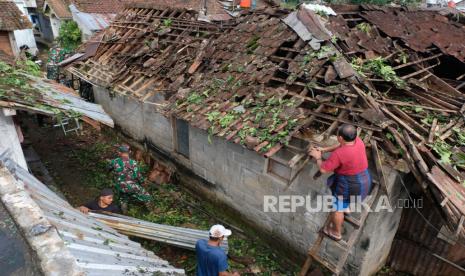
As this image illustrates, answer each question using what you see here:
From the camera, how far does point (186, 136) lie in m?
9.21

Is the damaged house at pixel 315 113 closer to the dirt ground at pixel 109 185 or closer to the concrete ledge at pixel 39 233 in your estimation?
the dirt ground at pixel 109 185

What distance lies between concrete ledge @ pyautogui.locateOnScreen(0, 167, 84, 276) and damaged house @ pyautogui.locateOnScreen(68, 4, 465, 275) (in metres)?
3.47

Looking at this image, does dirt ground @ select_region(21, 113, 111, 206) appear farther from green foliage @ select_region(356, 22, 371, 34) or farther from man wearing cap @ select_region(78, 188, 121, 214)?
green foliage @ select_region(356, 22, 371, 34)

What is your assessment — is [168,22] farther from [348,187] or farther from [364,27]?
[348,187]

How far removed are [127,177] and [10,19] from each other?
17.5 metres

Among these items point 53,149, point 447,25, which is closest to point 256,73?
point 447,25

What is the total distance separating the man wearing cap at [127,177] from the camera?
7570 millimetres

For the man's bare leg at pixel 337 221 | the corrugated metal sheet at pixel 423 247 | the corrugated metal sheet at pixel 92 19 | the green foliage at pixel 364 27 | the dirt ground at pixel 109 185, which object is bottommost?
the dirt ground at pixel 109 185

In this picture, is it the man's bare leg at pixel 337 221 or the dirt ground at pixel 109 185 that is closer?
the man's bare leg at pixel 337 221

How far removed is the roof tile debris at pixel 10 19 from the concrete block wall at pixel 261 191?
46.0 ft

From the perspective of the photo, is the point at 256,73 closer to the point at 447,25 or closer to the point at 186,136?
the point at 186,136

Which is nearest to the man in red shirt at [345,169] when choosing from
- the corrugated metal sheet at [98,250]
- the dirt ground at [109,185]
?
the corrugated metal sheet at [98,250]

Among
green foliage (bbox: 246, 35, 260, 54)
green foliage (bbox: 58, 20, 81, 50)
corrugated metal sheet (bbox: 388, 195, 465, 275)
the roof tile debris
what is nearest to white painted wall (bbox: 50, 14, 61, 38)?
green foliage (bbox: 58, 20, 81, 50)

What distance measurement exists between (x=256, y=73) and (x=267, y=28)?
1.87m
